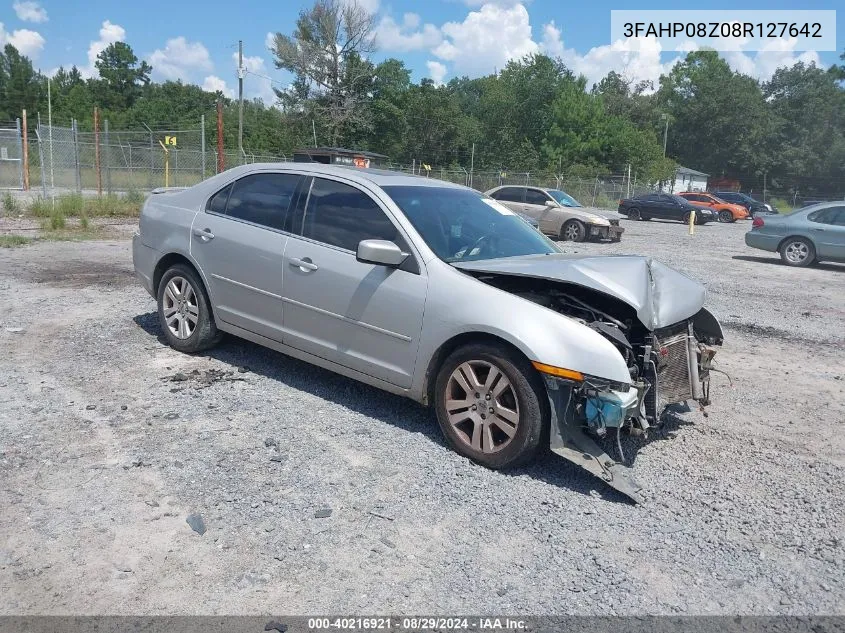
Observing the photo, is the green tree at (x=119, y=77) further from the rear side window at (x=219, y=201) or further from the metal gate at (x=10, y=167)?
the rear side window at (x=219, y=201)

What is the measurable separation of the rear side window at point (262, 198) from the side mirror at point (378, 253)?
3.60 ft

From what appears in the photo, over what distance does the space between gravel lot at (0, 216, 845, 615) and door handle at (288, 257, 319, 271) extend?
38.2 inches

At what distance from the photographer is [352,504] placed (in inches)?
149

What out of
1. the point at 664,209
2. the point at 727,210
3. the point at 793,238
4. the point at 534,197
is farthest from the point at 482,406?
the point at 727,210

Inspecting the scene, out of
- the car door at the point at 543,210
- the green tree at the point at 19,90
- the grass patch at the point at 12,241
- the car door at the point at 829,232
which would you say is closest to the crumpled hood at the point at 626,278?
the grass patch at the point at 12,241

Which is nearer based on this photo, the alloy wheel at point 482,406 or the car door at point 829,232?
the alloy wheel at point 482,406

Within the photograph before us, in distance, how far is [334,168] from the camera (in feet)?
18.1

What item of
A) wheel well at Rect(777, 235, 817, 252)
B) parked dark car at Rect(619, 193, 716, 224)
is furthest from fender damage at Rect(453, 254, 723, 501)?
parked dark car at Rect(619, 193, 716, 224)

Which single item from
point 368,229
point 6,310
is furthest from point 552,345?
point 6,310

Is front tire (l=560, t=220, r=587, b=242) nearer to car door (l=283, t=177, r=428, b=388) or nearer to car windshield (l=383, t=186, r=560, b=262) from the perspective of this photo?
car windshield (l=383, t=186, r=560, b=262)

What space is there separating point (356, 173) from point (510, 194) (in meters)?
15.5

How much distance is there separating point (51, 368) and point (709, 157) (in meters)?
84.7

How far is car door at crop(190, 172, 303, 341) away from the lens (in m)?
5.37

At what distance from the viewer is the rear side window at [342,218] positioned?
493 centimetres
